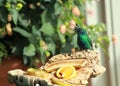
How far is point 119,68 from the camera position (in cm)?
192

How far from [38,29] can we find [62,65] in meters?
0.45

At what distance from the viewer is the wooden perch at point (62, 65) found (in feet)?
3.10

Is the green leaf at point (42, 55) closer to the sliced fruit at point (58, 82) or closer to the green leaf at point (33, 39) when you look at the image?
the green leaf at point (33, 39)

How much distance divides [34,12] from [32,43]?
14 cm

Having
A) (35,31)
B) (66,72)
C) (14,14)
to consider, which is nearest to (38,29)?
(35,31)

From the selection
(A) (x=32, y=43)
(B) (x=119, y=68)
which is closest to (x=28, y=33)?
(A) (x=32, y=43)

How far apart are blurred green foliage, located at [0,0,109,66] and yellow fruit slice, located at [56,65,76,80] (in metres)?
0.42

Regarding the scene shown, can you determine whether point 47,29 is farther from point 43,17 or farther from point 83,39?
point 83,39

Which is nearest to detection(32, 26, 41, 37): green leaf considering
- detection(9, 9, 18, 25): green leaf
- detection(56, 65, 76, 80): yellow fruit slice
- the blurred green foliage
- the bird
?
the blurred green foliage

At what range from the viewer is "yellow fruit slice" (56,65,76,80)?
0.98 meters

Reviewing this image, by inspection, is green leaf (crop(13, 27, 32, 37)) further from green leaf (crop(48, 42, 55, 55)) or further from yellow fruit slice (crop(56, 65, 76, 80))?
yellow fruit slice (crop(56, 65, 76, 80))

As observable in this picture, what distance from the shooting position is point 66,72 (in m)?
0.99

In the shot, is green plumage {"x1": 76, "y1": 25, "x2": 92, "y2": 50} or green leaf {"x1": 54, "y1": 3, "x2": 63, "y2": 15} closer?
green plumage {"x1": 76, "y1": 25, "x2": 92, "y2": 50}

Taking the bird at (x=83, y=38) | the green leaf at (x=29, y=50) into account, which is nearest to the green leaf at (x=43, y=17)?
the green leaf at (x=29, y=50)
